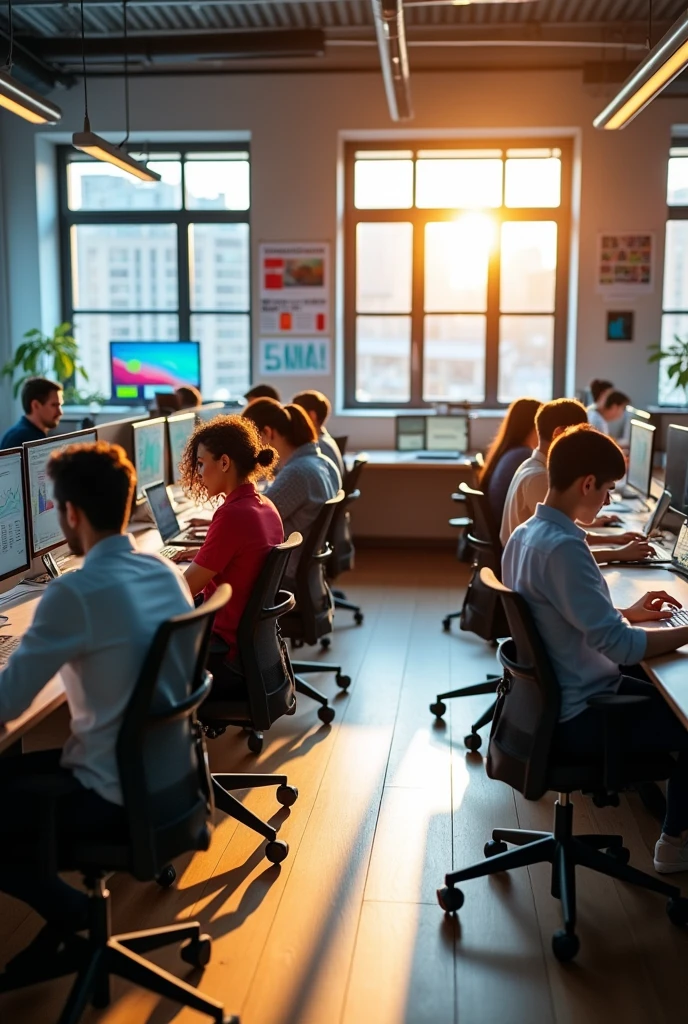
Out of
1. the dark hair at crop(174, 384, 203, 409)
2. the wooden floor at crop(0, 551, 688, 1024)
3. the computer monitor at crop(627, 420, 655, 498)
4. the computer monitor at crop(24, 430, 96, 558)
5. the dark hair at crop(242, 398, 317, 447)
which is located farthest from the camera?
the dark hair at crop(174, 384, 203, 409)

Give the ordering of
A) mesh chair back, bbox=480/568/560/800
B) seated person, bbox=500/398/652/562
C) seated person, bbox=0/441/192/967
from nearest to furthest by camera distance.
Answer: seated person, bbox=0/441/192/967
mesh chair back, bbox=480/568/560/800
seated person, bbox=500/398/652/562

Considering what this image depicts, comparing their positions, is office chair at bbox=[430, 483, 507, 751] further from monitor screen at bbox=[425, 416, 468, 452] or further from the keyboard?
monitor screen at bbox=[425, 416, 468, 452]

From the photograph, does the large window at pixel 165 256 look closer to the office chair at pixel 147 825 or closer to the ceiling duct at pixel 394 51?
the ceiling duct at pixel 394 51

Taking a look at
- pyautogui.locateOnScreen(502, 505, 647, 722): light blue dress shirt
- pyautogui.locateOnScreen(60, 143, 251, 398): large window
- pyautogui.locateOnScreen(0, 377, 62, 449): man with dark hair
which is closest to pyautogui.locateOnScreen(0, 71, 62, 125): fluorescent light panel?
pyautogui.locateOnScreen(0, 377, 62, 449): man with dark hair

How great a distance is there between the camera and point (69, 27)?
22.0 feet

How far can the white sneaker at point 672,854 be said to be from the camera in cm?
274

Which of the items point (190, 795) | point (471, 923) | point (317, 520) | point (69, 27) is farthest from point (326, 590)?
point (69, 27)

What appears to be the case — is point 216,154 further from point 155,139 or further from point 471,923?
point 471,923

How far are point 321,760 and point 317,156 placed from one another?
5001 millimetres

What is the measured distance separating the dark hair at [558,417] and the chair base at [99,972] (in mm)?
2225

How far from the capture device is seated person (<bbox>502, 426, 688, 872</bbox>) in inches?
91.1

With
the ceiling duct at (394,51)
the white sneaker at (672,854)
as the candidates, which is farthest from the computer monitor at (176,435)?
the white sneaker at (672,854)

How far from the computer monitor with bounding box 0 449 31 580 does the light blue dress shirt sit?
4.96 feet

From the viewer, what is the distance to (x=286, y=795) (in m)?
3.19
